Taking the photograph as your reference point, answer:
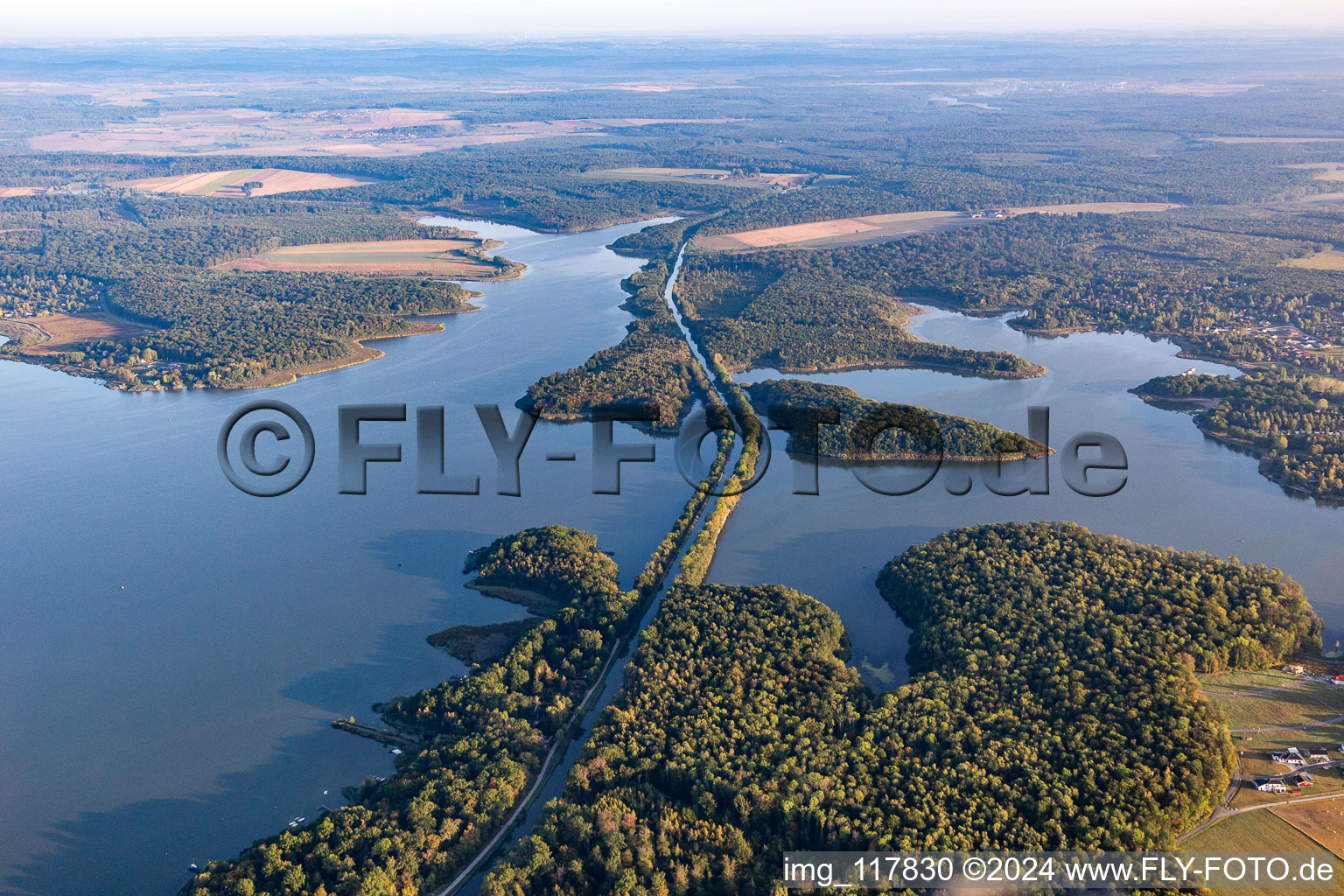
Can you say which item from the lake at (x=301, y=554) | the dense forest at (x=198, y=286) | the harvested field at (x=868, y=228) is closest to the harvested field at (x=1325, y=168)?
the harvested field at (x=868, y=228)

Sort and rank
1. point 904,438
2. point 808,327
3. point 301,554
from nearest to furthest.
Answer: point 301,554, point 904,438, point 808,327

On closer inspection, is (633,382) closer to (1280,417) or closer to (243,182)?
(1280,417)

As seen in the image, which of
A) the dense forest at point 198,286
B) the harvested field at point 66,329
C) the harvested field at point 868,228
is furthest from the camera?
the harvested field at point 868,228

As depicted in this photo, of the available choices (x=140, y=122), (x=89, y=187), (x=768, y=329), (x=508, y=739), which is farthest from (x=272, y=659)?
(x=140, y=122)

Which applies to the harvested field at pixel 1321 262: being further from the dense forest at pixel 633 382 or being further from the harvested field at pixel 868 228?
the dense forest at pixel 633 382

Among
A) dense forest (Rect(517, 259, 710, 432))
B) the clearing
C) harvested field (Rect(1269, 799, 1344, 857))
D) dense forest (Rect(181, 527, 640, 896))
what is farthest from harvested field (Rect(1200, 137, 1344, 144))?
the clearing

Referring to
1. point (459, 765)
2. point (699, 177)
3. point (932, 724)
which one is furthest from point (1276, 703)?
point (699, 177)
